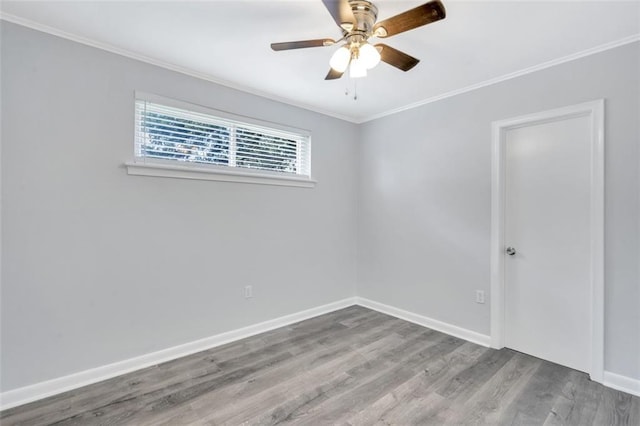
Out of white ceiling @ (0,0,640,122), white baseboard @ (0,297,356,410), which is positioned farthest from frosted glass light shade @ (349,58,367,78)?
white baseboard @ (0,297,356,410)

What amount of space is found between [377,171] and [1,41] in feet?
11.4

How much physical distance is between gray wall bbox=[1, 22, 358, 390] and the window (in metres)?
0.09

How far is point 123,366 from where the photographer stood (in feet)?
7.57

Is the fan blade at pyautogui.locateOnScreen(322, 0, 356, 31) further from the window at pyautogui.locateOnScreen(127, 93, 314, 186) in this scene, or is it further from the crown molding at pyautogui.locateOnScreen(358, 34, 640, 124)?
the crown molding at pyautogui.locateOnScreen(358, 34, 640, 124)

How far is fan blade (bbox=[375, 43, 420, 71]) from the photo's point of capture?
1755 millimetres

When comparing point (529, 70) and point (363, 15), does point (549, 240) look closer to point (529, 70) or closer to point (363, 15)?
point (529, 70)

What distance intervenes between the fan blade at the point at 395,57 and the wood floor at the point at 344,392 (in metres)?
2.25

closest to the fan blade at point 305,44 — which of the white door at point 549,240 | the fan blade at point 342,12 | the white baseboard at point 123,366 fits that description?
the fan blade at point 342,12

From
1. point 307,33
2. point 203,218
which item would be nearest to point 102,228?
point 203,218

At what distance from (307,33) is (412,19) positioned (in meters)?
0.87

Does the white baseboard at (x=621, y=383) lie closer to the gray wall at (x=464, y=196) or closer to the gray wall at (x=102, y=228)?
the gray wall at (x=464, y=196)

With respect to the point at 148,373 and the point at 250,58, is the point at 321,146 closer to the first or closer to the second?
the point at 250,58

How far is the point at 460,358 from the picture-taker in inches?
102

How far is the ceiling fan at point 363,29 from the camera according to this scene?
143 cm
